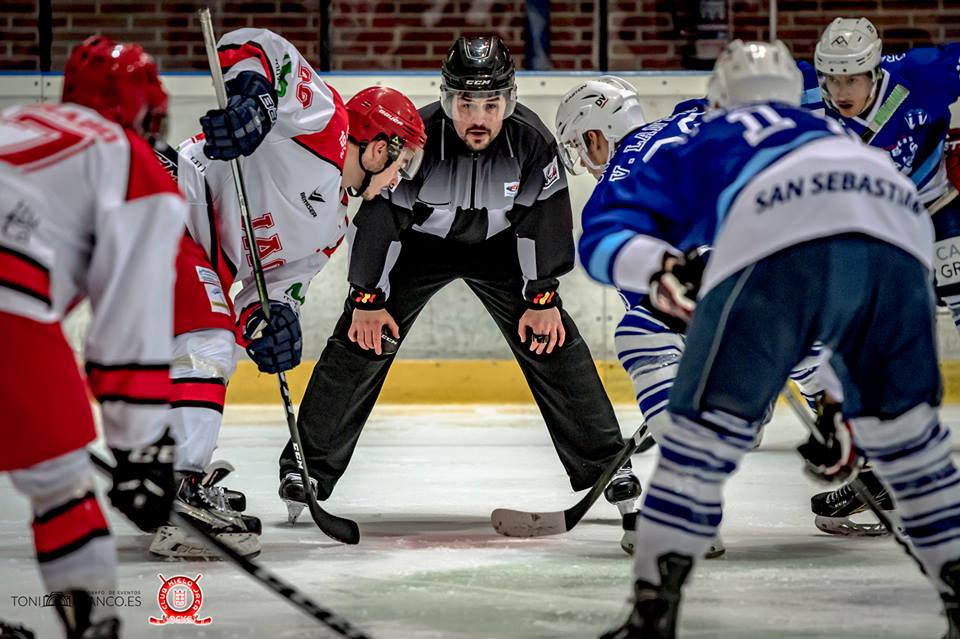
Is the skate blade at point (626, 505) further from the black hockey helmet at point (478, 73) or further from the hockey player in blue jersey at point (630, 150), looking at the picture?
the black hockey helmet at point (478, 73)

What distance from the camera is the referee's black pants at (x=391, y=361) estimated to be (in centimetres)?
361

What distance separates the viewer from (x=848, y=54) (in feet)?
13.1

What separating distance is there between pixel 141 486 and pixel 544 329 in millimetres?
1816

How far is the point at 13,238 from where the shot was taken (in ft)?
5.93

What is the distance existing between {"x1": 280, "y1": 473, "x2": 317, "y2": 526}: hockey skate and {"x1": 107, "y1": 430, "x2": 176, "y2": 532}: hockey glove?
4.92 feet

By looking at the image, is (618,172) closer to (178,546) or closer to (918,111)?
(178,546)

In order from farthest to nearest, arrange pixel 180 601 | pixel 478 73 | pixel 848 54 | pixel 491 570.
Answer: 1. pixel 848 54
2. pixel 478 73
3. pixel 491 570
4. pixel 180 601

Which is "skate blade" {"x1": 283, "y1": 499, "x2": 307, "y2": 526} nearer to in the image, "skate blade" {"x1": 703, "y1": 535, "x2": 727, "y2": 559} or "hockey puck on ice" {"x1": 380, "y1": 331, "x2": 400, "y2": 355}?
"hockey puck on ice" {"x1": 380, "y1": 331, "x2": 400, "y2": 355}

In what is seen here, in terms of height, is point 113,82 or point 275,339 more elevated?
point 113,82

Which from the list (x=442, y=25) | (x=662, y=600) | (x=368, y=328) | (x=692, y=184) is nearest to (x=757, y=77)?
(x=692, y=184)

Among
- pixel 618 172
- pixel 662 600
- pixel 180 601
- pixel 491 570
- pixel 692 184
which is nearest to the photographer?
pixel 662 600

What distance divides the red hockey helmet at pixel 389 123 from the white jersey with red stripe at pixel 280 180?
0.05 meters

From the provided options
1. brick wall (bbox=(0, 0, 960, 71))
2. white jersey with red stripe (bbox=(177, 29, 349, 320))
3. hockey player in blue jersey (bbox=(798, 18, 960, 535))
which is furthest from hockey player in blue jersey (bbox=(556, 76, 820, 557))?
brick wall (bbox=(0, 0, 960, 71))

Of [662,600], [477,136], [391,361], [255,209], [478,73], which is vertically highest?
[478,73]
